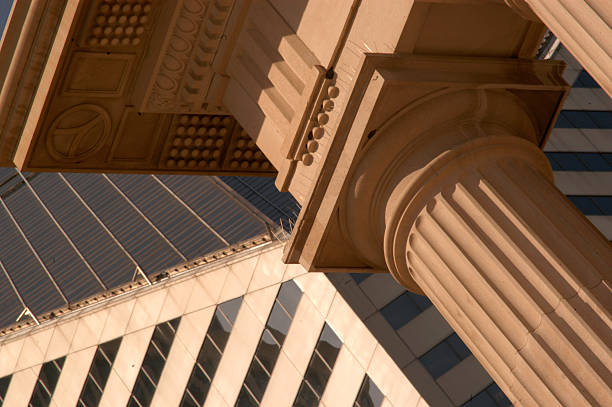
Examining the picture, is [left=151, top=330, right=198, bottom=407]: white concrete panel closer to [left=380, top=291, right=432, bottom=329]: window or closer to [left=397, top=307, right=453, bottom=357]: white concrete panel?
[left=380, top=291, right=432, bottom=329]: window

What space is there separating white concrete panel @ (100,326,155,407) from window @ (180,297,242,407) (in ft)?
9.76

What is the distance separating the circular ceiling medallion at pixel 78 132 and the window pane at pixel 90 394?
31203 millimetres

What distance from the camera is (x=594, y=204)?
5797cm

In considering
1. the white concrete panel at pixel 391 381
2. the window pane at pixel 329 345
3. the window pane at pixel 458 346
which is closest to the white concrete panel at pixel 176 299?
the window pane at pixel 329 345

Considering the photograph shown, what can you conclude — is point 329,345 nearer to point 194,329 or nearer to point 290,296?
point 290,296

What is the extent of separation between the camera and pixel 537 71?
15891mm

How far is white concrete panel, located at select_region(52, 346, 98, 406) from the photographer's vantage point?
5025 cm

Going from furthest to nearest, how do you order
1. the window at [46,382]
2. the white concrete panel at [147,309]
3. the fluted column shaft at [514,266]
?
the window at [46,382] < the white concrete panel at [147,309] < the fluted column shaft at [514,266]

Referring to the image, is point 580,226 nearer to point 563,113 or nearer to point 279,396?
point 279,396

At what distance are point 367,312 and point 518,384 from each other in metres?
28.8

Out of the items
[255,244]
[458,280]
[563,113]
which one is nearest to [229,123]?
[458,280]

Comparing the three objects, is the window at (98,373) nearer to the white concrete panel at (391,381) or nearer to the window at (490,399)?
the white concrete panel at (391,381)

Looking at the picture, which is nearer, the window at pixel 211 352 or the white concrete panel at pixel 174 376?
the window at pixel 211 352

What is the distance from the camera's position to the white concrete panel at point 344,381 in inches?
1620
